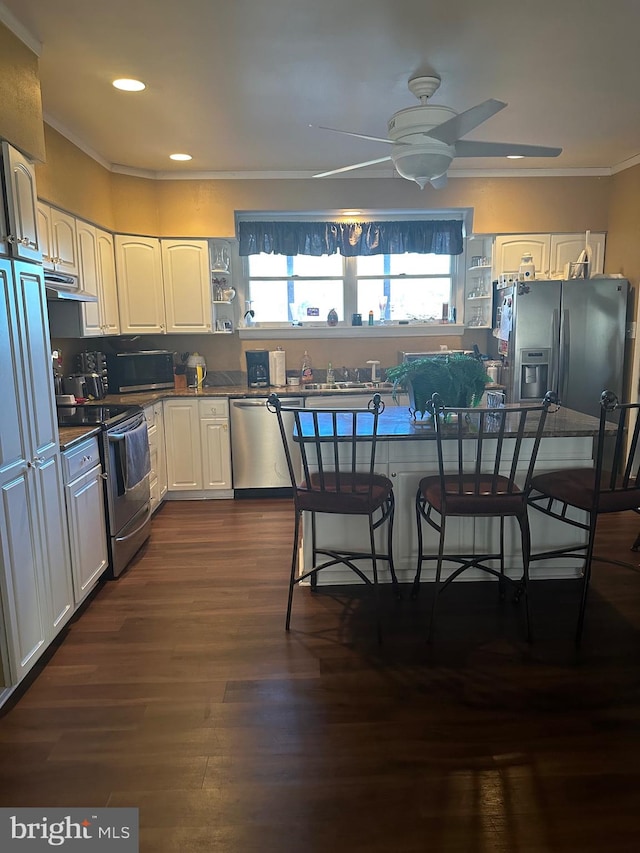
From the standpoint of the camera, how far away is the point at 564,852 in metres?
1.59

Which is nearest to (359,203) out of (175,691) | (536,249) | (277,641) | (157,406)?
(536,249)

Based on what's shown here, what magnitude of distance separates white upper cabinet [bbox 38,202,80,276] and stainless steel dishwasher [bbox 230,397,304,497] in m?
1.65

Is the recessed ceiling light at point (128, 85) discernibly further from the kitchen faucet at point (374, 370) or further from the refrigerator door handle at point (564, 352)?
the refrigerator door handle at point (564, 352)

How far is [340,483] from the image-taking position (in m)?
2.82

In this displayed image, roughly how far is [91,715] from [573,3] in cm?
348

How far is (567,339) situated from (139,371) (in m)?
3.60

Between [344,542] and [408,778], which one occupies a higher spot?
[344,542]

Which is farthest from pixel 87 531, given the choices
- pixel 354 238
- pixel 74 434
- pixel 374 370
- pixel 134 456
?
pixel 354 238

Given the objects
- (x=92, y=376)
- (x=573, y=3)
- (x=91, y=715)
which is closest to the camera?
(x=91, y=715)

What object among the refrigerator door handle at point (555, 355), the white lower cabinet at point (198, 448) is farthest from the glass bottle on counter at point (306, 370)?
the refrigerator door handle at point (555, 355)

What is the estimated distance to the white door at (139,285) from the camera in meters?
4.84

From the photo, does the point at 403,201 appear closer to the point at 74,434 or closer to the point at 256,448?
the point at 256,448

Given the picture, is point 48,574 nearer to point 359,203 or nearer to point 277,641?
point 277,641

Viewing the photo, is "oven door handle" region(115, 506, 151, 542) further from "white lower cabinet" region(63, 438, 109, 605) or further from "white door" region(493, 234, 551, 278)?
"white door" region(493, 234, 551, 278)
